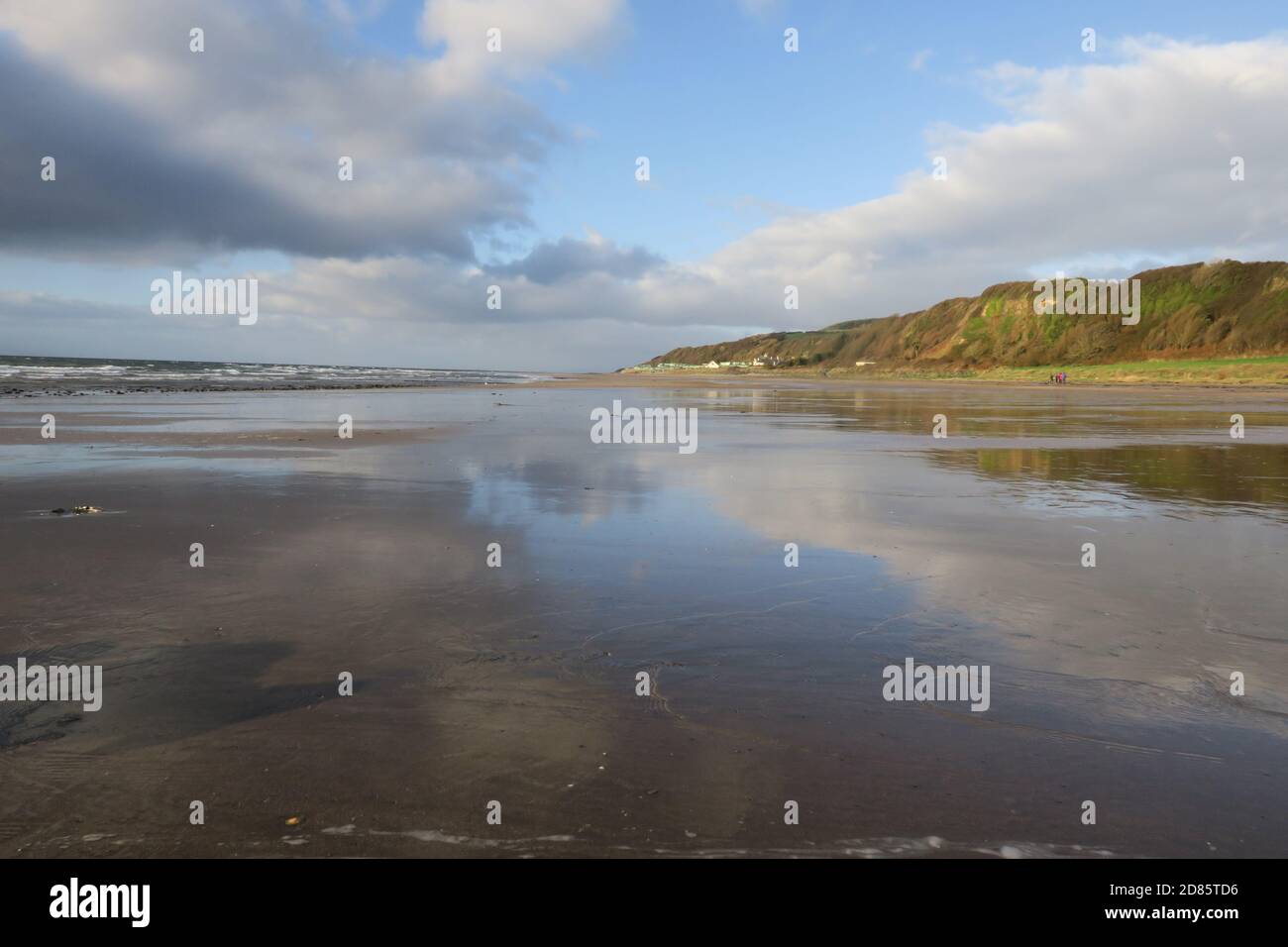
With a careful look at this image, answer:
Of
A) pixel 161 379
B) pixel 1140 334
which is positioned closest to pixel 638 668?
pixel 161 379

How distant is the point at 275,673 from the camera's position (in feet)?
17.5

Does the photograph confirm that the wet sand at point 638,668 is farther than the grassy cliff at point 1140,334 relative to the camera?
No

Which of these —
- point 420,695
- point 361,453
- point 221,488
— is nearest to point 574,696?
Result: point 420,695

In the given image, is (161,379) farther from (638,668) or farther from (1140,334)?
(1140,334)

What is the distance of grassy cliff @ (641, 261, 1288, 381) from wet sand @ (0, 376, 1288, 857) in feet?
240

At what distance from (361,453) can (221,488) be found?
16.9 ft

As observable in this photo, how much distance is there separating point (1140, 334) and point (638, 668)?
12377 centimetres

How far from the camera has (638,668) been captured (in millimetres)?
5539

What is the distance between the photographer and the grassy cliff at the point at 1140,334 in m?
86.8

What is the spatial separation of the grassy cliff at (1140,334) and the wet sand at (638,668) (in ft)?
240

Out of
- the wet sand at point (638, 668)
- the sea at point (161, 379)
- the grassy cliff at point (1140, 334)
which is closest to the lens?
the wet sand at point (638, 668)

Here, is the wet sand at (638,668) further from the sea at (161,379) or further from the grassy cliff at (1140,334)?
the grassy cliff at (1140,334)

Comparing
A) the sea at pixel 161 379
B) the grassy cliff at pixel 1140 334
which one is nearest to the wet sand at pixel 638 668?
the sea at pixel 161 379
